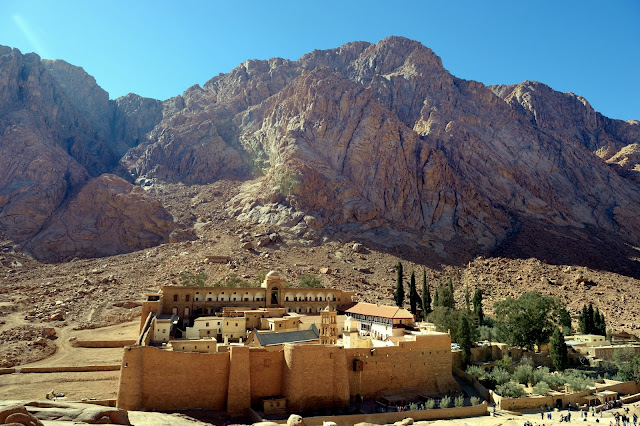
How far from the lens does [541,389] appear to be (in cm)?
3484

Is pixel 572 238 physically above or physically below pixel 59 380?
above

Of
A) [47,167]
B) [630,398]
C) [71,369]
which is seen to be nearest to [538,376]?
[630,398]

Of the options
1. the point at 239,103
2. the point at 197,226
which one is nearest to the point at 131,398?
the point at 197,226

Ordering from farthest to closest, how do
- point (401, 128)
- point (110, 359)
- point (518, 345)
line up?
point (401, 128) < point (518, 345) < point (110, 359)

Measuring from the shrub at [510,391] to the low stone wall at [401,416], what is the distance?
2.36 meters

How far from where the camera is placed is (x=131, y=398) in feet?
91.9

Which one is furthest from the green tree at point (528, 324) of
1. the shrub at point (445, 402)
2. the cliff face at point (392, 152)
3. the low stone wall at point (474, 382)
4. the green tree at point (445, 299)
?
the cliff face at point (392, 152)

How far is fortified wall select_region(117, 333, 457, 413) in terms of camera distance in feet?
94.5

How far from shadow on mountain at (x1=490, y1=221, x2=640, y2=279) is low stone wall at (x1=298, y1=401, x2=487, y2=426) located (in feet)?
179

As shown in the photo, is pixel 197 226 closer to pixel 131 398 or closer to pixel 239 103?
pixel 239 103

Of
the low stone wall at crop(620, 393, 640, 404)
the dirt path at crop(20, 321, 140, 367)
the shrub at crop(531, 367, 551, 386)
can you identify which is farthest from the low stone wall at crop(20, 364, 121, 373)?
the low stone wall at crop(620, 393, 640, 404)

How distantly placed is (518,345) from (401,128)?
67.0 meters

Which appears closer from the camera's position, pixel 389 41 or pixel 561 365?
pixel 561 365

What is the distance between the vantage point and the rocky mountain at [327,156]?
86.6 meters
